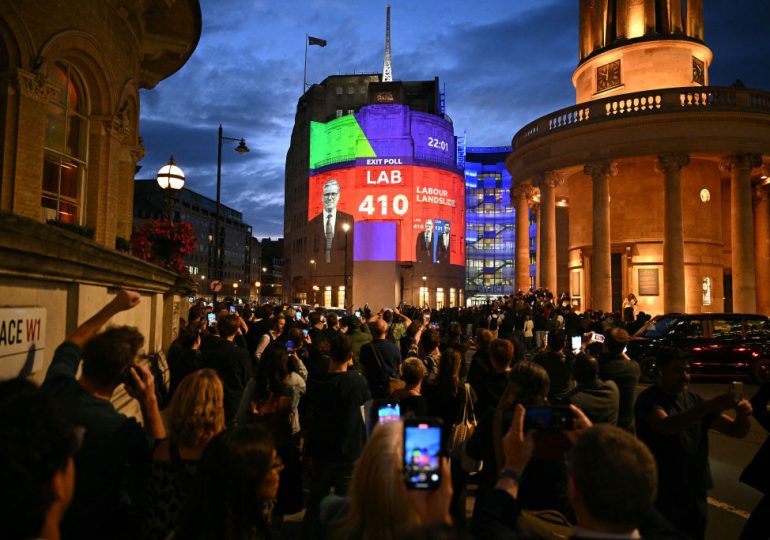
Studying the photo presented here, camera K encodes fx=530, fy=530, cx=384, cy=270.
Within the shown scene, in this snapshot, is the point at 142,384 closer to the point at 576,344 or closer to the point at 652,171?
the point at 576,344

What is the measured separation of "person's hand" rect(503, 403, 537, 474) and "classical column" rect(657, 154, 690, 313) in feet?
79.0

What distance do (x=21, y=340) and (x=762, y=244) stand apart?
109 ft

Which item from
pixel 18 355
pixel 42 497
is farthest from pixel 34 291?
pixel 42 497

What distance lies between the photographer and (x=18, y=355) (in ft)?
14.4

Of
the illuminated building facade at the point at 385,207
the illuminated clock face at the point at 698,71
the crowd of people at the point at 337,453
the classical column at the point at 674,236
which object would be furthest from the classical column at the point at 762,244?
the illuminated building facade at the point at 385,207

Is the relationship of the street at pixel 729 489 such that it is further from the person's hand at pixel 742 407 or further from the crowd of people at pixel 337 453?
the person's hand at pixel 742 407

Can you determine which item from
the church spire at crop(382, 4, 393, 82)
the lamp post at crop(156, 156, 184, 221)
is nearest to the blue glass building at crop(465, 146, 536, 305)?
the church spire at crop(382, 4, 393, 82)

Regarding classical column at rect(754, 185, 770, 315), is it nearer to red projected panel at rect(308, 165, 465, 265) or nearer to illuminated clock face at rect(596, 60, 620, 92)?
illuminated clock face at rect(596, 60, 620, 92)

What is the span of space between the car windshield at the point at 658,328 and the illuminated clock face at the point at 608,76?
17.5 m

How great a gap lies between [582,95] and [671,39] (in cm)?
532

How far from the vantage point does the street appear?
539 cm

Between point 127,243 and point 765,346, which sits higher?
point 127,243

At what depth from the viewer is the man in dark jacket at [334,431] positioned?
4.69m

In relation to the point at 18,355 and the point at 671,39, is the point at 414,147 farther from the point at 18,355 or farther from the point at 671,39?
the point at 18,355
